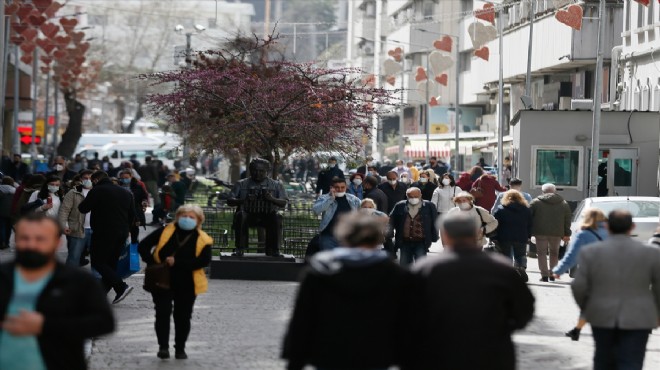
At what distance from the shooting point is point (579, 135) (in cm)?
3906

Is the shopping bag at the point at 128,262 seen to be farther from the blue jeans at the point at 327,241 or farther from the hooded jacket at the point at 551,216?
the hooded jacket at the point at 551,216

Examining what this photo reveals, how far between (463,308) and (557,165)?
31606mm

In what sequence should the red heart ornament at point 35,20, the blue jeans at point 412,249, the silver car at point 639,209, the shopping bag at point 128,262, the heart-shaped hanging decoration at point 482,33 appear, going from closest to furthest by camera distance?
1. the shopping bag at point 128,262
2. the blue jeans at point 412,249
3. the silver car at point 639,209
4. the red heart ornament at point 35,20
5. the heart-shaped hanging decoration at point 482,33

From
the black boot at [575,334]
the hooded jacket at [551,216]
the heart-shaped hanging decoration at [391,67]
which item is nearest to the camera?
the black boot at [575,334]

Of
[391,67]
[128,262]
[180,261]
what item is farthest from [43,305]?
[391,67]

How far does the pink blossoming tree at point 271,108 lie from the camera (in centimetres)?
3116

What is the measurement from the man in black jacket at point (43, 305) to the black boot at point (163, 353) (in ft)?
19.6

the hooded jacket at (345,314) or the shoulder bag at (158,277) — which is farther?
the shoulder bag at (158,277)

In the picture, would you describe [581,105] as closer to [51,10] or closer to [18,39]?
[51,10]

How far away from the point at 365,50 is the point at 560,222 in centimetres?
9586

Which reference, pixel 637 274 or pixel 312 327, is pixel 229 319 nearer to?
pixel 637 274

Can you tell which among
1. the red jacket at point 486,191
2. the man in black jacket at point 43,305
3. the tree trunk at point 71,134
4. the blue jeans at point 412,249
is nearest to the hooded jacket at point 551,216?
the blue jeans at point 412,249

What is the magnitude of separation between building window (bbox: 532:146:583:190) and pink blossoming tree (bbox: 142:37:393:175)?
555 cm

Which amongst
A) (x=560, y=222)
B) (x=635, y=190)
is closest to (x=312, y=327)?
(x=560, y=222)
